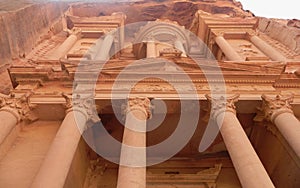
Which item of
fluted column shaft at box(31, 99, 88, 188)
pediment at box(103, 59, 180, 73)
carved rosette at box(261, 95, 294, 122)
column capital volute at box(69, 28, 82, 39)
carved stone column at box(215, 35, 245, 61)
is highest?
column capital volute at box(69, 28, 82, 39)

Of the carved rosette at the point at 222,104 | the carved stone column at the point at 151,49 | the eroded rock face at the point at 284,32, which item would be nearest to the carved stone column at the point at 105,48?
the carved stone column at the point at 151,49

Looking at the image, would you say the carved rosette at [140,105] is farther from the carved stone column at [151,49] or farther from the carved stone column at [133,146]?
the carved stone column at [151,49]

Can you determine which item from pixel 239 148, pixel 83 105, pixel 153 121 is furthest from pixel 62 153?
pixel 239 148

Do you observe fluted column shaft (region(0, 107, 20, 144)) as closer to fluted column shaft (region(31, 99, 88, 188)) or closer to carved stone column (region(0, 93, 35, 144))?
carved stone column (region(0, 93, 35, 144))

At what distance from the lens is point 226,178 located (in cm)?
1214

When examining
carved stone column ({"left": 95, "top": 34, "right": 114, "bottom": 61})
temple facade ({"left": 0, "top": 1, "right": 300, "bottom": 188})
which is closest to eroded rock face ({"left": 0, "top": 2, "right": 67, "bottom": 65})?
carved stone column ({"left": 95, "top": 34, "right": 114, "bottom": 61})

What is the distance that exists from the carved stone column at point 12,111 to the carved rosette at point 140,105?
3.17 m

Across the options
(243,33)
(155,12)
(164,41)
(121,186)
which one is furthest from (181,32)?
(121,186)

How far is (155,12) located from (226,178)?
908 inches

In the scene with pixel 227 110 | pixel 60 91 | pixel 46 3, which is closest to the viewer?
pixel 227 110

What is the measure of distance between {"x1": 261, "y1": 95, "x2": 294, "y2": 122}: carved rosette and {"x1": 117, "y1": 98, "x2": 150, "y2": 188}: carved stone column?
3593 millimetres

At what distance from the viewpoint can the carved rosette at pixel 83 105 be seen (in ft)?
33.8

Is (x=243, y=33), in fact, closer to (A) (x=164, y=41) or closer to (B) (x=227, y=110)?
(A) (x=164, y=41)

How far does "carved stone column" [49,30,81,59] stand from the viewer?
17388 mm
